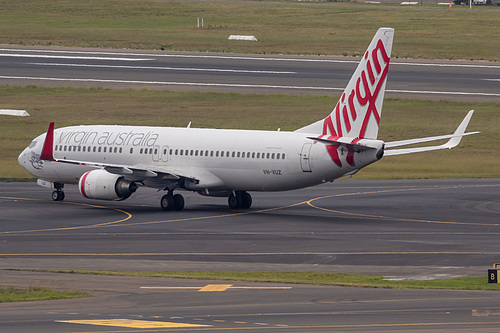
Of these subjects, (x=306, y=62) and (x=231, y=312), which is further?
(x=306, y=62)

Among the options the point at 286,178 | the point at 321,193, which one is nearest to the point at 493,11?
the point at 321,193

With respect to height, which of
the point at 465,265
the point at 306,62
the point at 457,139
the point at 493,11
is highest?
the point at 493,11

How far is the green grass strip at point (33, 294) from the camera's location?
31.0 m

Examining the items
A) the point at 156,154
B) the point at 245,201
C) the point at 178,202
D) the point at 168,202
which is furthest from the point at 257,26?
the point at 168,202

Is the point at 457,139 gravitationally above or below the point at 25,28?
below

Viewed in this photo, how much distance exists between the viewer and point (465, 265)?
3822 cm

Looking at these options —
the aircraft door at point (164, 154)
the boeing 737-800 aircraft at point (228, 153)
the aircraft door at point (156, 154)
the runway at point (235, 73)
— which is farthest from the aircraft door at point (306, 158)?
the runway at point (235, 73)

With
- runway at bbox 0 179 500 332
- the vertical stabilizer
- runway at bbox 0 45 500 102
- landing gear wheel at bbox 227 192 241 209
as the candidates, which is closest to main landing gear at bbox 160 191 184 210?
runway at bbox 0 179 500 332

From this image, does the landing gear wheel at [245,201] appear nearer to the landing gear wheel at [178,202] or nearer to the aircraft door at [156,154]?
the landing gear wheel at [178,202]

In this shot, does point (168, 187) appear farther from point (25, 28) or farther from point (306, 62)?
point (25, 28)

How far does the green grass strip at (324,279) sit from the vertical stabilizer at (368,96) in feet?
53.3

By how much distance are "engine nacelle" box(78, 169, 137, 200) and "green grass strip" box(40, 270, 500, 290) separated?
60.4 ft

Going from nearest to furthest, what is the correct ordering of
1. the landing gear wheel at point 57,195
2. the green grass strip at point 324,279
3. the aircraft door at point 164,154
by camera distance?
the green grass strip at point 324,279 < the aircraft door at point 164,154 < the landing gear wheel at point 57,195

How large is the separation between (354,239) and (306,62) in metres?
78.0
